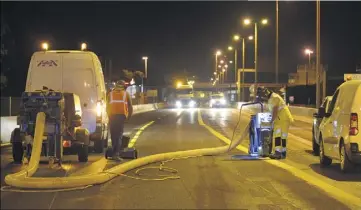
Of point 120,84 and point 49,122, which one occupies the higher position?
point 120,84

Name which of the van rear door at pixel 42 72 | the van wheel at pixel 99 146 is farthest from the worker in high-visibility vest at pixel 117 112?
the van rear door at pixel 42 72

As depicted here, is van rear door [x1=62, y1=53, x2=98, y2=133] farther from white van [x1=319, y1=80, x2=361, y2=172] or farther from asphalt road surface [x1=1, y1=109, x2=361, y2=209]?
white van [x1=319, y1=80, x2=361, y2=172]

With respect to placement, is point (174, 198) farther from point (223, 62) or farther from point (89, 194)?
point (223, 62)

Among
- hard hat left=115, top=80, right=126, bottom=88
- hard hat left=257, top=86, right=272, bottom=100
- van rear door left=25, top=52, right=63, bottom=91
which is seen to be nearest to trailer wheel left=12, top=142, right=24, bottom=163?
van rear door left=25, top=52, right=63, bottom=91

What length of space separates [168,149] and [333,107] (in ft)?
16.9

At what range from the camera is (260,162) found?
13094 millimetres

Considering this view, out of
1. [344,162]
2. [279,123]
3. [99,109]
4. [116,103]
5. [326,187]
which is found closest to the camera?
[326,187]

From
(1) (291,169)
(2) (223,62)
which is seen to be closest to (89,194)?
(1) (291,169)

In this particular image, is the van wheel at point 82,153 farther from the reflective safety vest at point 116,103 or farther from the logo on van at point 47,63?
the logo on van at point 47,63

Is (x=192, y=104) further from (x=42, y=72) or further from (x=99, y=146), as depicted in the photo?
(x=42, y=72)

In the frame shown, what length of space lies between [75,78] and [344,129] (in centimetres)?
696

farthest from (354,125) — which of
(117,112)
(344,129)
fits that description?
(117,112)

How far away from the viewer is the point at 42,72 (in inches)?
556

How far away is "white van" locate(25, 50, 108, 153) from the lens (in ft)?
46.3
